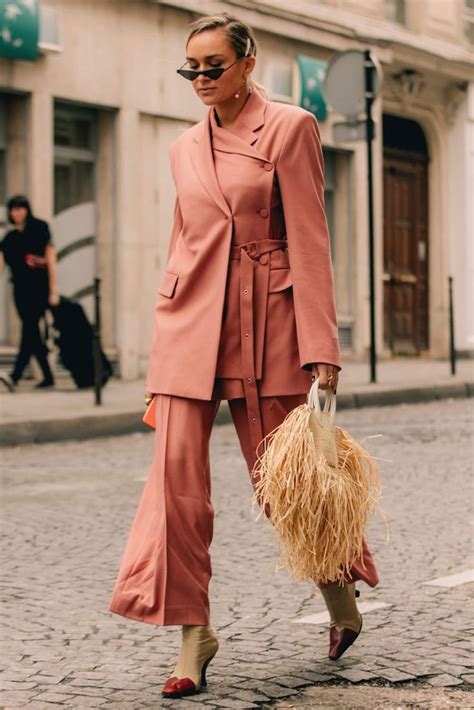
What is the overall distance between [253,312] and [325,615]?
1368mm

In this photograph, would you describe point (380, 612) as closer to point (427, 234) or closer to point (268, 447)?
point (268, 447)

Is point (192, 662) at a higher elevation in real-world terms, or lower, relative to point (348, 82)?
lower

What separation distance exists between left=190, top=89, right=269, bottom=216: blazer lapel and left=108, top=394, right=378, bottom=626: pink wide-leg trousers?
0.59m

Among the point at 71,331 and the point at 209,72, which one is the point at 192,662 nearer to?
the point at 209,72

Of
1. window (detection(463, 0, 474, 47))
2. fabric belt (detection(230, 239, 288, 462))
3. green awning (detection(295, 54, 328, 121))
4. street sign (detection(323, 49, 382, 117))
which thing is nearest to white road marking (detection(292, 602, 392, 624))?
fabric belt (detection(230, 239, 288, 462))

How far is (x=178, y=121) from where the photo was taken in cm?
1739

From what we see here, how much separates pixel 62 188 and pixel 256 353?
40.8 feet

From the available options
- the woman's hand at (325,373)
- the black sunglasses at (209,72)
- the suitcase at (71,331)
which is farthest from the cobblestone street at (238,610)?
the suitcase at (71,331)

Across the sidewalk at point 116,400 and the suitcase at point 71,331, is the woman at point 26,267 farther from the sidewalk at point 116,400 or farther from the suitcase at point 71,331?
the sidewalk at point 116,400

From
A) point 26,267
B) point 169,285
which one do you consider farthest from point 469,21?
point 169,285

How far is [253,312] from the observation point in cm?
396

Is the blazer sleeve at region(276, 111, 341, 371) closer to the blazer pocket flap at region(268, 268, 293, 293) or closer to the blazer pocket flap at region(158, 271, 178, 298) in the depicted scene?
the blazer pocket flap at region(268, 268, 293, 293)

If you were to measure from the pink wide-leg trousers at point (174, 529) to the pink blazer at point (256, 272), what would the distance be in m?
0.09

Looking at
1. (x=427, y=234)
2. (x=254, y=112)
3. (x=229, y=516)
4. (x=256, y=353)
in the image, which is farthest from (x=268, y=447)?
(x=427, y=234)
